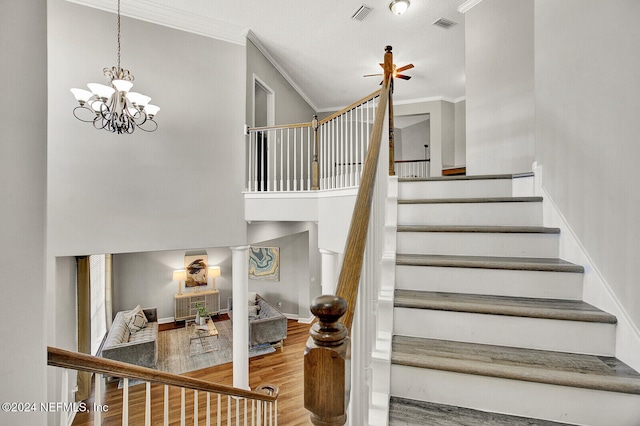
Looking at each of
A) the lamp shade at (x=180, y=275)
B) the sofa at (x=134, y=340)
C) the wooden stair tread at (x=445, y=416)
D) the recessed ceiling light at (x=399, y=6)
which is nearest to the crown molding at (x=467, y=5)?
the recessed ceiling light at (x=399, y=6)

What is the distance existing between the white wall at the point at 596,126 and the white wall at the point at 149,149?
3.42m

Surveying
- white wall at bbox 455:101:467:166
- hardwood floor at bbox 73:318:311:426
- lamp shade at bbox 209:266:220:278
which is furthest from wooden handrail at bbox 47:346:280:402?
lamp shade at bbox 209:266:220:278

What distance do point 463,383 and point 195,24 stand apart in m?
4.65

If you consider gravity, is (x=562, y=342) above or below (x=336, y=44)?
below

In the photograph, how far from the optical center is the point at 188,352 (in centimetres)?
570

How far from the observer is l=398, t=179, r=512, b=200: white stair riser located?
2045 mm

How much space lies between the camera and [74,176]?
10.2 ft

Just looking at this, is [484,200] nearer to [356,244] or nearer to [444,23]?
[356,244]

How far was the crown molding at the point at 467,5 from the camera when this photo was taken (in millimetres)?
3527

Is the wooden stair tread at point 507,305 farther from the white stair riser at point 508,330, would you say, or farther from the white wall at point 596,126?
the white wall at point 596,126

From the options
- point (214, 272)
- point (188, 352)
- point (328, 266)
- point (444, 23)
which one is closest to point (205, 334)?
point (188, 352)

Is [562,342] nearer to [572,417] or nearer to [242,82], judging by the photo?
[572,417]

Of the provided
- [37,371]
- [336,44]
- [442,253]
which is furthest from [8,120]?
[336,44]

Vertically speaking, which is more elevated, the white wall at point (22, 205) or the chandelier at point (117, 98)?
the chandelier at point (117, 98)
